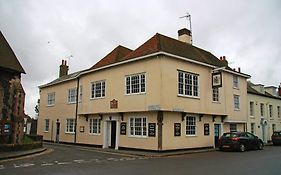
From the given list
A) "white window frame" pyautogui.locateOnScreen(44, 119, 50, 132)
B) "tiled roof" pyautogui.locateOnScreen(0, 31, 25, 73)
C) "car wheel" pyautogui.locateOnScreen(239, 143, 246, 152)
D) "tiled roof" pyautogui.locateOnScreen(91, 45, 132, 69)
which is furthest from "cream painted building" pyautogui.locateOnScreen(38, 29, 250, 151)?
"tiled roof" pyautogui.locateOnScreen(0, 31, 25, 73)

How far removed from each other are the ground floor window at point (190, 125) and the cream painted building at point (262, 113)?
10.4 m

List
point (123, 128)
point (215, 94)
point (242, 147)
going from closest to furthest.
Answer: point (242, 147), point (123, 128), point (215, 94)

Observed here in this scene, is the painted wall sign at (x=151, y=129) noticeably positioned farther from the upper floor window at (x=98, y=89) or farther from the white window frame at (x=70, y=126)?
the white window frame at (x=70, y=126)

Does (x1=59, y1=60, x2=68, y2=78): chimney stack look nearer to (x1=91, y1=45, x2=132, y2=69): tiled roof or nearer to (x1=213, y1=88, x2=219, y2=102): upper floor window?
(x1=91, y1=45, x2=132, y2=69): tiled roof

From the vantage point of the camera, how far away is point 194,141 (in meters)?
21.7

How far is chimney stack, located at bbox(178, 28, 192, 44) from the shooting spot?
2662 centimetres

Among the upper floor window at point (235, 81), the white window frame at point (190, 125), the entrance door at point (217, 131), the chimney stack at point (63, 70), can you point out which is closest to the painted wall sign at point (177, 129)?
the white window frame at point (190, 125)

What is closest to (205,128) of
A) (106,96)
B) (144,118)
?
(144,118)

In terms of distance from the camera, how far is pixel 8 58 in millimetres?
20656

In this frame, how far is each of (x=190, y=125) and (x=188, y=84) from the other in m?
3.06

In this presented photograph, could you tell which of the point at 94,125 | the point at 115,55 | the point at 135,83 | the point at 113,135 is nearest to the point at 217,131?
the point at 135,83

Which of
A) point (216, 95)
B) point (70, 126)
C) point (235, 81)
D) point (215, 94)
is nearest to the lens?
point (215, 94)

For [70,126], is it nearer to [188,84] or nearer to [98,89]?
[98,89]

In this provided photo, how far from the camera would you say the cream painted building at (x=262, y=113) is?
102 ft
